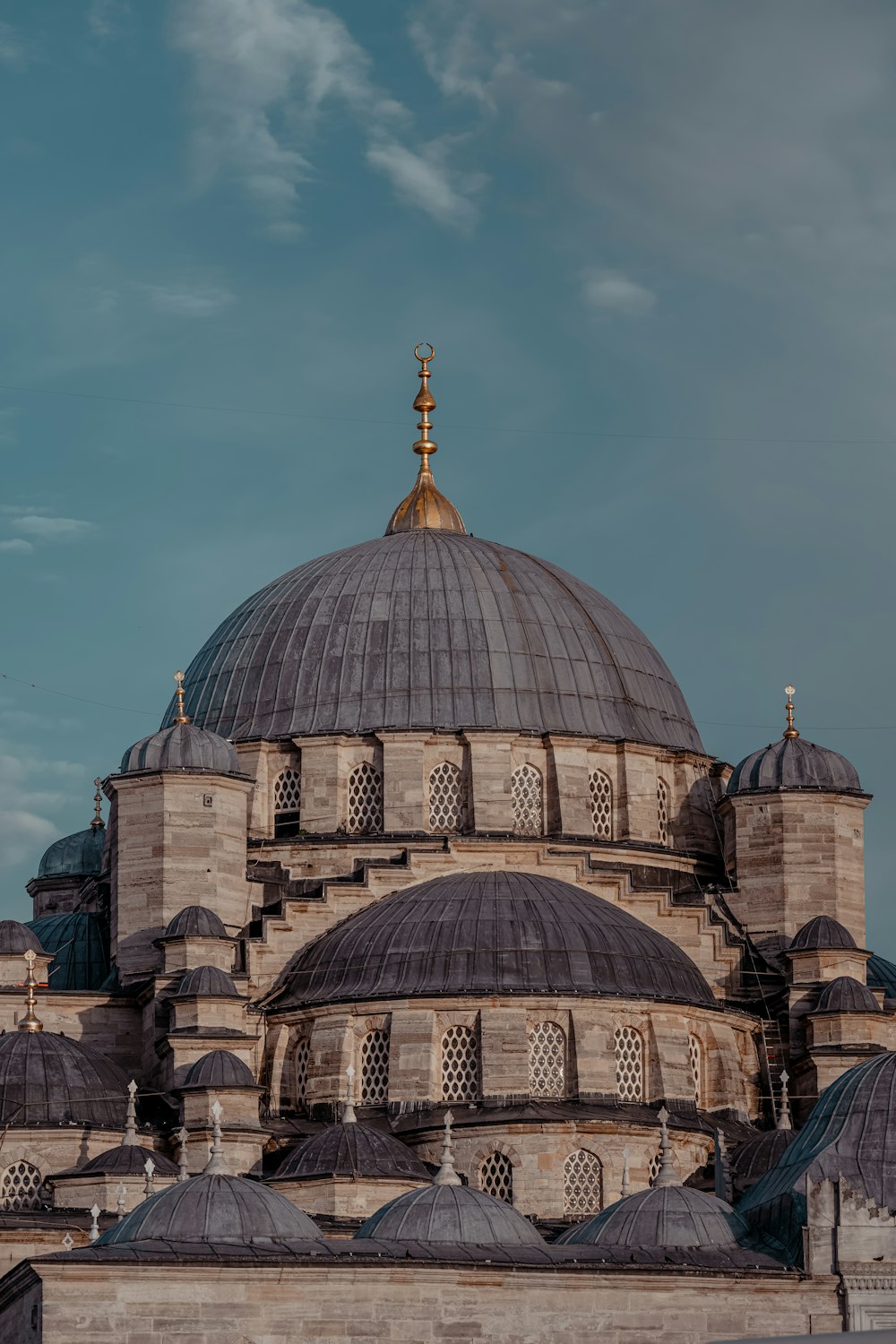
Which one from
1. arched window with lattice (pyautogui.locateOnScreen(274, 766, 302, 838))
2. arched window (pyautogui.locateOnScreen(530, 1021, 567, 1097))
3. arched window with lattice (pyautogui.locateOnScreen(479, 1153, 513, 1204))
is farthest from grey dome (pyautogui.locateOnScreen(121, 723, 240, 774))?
arched window with lattice (pyautogui.locateOnScreen(479, 1153, 513, 1204))

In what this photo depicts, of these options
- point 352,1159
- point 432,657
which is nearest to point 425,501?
point 432,657

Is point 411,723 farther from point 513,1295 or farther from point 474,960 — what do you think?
point 513,1295

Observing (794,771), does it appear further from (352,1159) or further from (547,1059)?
(352,1159)

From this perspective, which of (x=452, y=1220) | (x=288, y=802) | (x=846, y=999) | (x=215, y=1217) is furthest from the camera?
(x=288, y=802)

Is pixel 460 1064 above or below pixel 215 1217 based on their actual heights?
above

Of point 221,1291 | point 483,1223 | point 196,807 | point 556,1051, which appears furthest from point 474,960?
point 221,1291

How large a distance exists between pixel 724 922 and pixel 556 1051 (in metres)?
7.99

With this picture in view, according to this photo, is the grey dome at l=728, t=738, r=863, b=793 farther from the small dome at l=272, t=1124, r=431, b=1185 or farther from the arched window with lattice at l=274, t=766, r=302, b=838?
the small dome at l=272, t=1124, r=431, b=1185

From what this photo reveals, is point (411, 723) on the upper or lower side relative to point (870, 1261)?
upper

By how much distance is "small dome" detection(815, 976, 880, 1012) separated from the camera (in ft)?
200

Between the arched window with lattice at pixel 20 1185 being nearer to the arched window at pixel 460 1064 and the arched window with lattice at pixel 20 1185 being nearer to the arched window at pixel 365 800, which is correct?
the arched window at pixel 460 1064

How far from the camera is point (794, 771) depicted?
66.7 m

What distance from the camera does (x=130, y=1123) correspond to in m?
55.4

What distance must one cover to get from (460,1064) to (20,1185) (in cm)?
795
